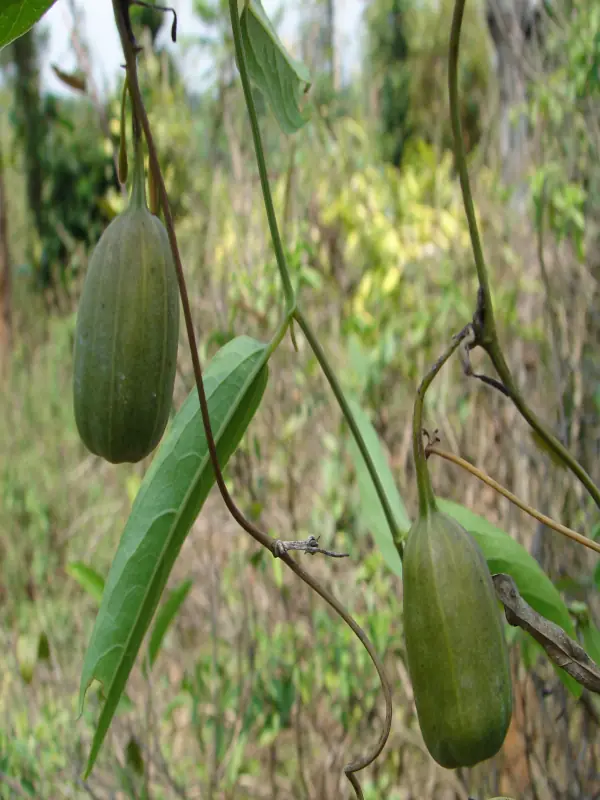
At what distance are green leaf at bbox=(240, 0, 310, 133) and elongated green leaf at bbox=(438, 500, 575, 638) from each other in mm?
244

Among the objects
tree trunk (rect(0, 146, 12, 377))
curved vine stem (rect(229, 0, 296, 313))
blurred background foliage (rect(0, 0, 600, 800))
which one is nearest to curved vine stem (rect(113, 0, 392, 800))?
curved vine stem (rect(229, 0, 296, 313))

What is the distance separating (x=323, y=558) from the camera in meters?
1.34

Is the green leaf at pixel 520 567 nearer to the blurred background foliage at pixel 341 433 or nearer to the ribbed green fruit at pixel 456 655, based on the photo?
the ribbed green fruit at pixel 456 655

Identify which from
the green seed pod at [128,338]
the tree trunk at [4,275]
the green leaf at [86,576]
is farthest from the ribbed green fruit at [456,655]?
the tree trunk at [4,275]

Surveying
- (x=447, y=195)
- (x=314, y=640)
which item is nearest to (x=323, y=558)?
(x=314, y=640)

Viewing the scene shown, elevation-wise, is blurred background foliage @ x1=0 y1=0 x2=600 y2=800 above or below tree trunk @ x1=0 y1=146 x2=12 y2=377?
below

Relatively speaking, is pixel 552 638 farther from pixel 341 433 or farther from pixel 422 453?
pixel 341 433

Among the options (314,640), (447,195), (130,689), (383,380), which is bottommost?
(130,689)

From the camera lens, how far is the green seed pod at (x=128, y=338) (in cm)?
35

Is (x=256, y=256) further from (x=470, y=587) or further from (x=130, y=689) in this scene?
(x=470, y=587)

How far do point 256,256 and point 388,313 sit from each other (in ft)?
1.30

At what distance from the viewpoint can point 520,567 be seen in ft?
1.46

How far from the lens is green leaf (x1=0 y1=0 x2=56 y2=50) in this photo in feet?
1.04

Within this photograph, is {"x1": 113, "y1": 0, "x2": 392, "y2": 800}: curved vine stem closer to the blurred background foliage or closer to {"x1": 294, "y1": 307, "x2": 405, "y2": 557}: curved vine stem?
{"x1": 294, "y1": 307, "x2": 405, "y2": 557}: curved vine stem
